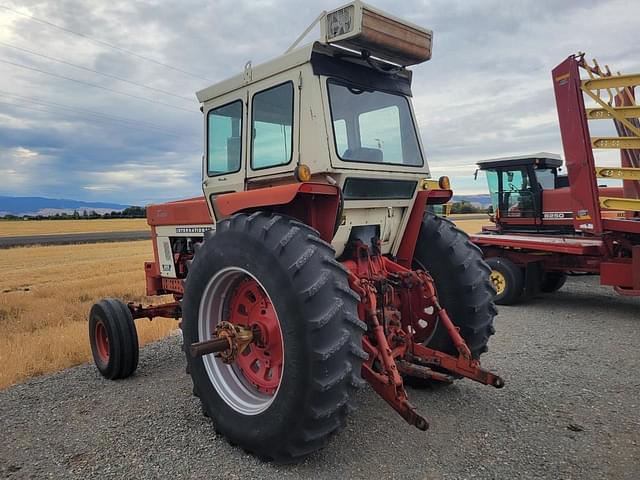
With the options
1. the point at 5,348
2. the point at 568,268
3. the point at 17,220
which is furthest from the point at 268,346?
the point at 17,220

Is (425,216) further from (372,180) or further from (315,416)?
(315,416)

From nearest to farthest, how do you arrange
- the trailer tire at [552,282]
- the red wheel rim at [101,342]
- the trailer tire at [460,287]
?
the trailer tire at [460,287]
the red wheel rim at [101,342]
the trailer tire at [552,282]

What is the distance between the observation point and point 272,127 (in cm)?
396

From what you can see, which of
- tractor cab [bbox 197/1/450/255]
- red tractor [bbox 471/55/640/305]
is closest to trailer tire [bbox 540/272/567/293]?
red tractor [bbox 471/55/640/305]

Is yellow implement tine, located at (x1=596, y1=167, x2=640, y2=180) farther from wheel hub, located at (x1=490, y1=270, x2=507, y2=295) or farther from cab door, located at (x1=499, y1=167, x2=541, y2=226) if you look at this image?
cab door, located at (x1=499, y1=167, x2=541, y2=226)

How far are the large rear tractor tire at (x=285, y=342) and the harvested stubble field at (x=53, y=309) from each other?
9.40 ft

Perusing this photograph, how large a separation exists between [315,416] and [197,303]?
1.37 meters

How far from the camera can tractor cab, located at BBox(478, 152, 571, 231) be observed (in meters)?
10.7

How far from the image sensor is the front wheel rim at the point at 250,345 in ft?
11.6

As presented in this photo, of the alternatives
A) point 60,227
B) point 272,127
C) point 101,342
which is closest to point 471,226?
point 101,342

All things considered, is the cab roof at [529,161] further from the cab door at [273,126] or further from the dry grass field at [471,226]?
the dry grass field at [471,226]

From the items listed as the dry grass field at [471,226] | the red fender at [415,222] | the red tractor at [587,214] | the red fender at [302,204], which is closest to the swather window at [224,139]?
the red fender at [302,204]

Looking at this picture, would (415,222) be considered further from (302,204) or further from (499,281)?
(499,281)

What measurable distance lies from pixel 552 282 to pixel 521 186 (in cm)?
230
